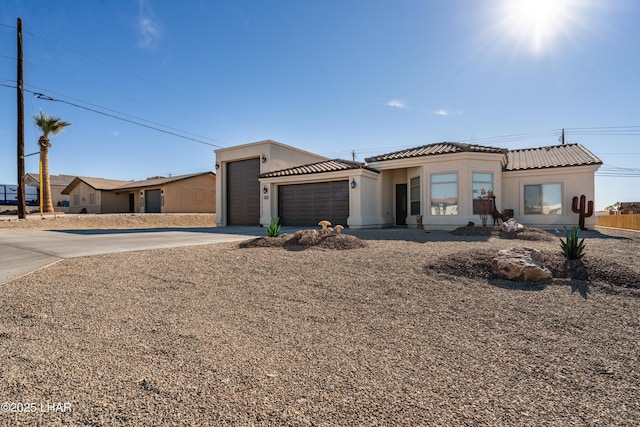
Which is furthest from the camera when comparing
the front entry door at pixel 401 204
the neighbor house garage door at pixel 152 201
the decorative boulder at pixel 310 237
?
the neighbor house garage door at pixel 152 201

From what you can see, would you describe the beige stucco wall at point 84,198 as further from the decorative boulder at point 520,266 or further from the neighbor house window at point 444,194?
the decorative boulder at point 520,266

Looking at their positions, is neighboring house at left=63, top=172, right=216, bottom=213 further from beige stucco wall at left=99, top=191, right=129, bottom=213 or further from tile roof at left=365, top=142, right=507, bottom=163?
tile roof at left=365, top=142, right=507, bottom=163

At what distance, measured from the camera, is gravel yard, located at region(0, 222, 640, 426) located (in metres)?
2.06

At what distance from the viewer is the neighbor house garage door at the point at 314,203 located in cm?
1553

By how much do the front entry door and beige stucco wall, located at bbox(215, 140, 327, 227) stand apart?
647 centimetres

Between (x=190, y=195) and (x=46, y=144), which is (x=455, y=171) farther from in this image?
(x=46, y=144)

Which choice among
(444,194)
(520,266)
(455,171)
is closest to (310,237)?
(520,266)

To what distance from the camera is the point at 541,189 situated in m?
14.0

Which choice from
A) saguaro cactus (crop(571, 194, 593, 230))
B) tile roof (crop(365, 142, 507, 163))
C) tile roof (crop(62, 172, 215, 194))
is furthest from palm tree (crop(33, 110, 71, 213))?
saguaro cactus (crop(571, 194, 593, 230))

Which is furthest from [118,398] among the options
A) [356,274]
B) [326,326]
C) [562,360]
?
[356,274]

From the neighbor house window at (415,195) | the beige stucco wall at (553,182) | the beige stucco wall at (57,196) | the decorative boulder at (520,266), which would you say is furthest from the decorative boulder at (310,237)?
the beige stucco wall at (57,196)

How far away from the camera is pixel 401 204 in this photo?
16.4 m

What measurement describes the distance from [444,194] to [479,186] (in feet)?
4.30

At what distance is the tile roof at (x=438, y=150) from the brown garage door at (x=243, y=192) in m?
6.66
